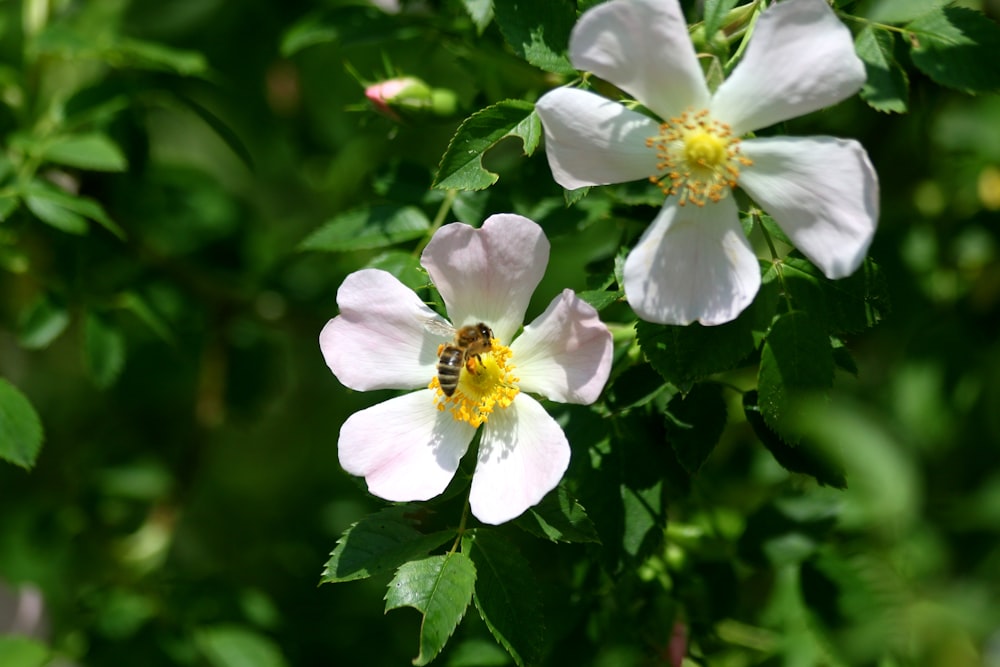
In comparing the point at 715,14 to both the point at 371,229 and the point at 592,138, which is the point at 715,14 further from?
the point at 371,229

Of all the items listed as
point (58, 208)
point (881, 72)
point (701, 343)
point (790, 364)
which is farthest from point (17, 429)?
point (881, 72)

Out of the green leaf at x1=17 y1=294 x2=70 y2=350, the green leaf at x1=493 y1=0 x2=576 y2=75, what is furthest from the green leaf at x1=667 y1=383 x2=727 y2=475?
the green leaf at x1=17 y1=294 x2=70 y2=350

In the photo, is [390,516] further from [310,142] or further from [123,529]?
[310,142]

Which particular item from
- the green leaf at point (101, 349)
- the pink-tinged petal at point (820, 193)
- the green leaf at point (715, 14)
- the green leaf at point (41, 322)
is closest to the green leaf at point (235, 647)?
the green leaf at point (101, 349)

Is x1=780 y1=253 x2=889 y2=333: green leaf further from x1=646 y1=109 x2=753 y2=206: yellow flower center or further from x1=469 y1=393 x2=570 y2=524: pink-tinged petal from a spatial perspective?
x1=469 y1=393 x2=570 y2=524: pink-tinged petal

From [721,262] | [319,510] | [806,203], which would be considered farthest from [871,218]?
[319,510]
